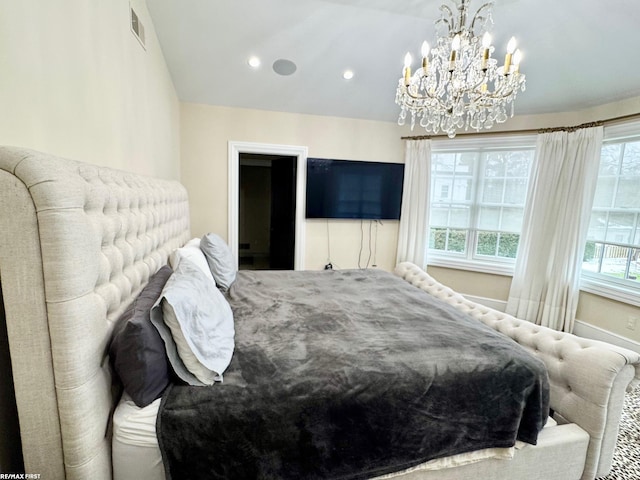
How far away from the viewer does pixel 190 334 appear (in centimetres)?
122

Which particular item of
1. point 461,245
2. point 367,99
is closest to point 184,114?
point 367,99

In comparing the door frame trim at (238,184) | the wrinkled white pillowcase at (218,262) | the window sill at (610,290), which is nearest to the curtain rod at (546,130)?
the door frame trim at (238,184)

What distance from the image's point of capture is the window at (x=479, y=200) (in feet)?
12.8

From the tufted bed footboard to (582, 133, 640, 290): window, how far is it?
228cm

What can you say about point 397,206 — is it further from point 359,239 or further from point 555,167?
point 555,167

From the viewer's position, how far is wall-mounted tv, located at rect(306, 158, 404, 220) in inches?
160

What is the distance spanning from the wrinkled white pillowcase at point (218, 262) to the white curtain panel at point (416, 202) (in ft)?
8.95

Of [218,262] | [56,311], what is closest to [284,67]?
[218,262]

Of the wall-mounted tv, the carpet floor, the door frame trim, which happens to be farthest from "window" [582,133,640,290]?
the door frame trim

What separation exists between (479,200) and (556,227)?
0.94m

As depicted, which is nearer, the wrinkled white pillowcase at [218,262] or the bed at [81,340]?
the bed at [81,340]

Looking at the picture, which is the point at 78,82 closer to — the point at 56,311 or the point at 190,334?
the point at 56,311

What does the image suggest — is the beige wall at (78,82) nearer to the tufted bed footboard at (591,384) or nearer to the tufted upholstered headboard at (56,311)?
the tufted upholstered headboard at (56,311)

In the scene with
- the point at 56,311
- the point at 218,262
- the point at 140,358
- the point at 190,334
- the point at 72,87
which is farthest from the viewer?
the point at 218,262
